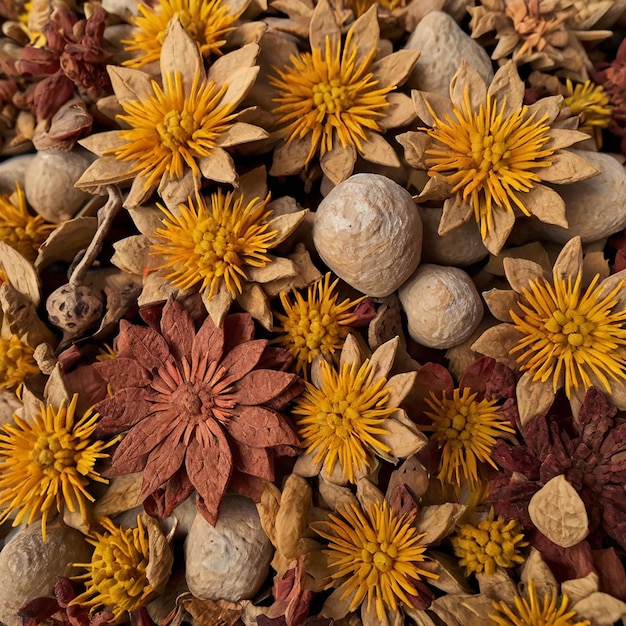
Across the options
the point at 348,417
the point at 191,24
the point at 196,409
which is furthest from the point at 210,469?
the point at 191,24

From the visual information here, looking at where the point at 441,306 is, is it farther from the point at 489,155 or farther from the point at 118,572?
the point at 118,572

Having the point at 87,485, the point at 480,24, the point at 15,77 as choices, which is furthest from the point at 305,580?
the point at 15,77

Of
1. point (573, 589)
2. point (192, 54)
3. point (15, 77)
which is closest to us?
point (573, 589)

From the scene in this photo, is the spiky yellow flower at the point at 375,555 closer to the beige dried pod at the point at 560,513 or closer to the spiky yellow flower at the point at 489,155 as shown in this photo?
the beige dried pod at the point at 560,513

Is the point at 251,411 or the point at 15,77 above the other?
the point at 15,77

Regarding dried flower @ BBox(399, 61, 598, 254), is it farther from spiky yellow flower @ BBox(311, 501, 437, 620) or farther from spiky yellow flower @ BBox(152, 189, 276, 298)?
spiky yellow flower @ BBox(311, 501, 437, 620)

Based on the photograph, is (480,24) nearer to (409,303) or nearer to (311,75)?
(311,75)
